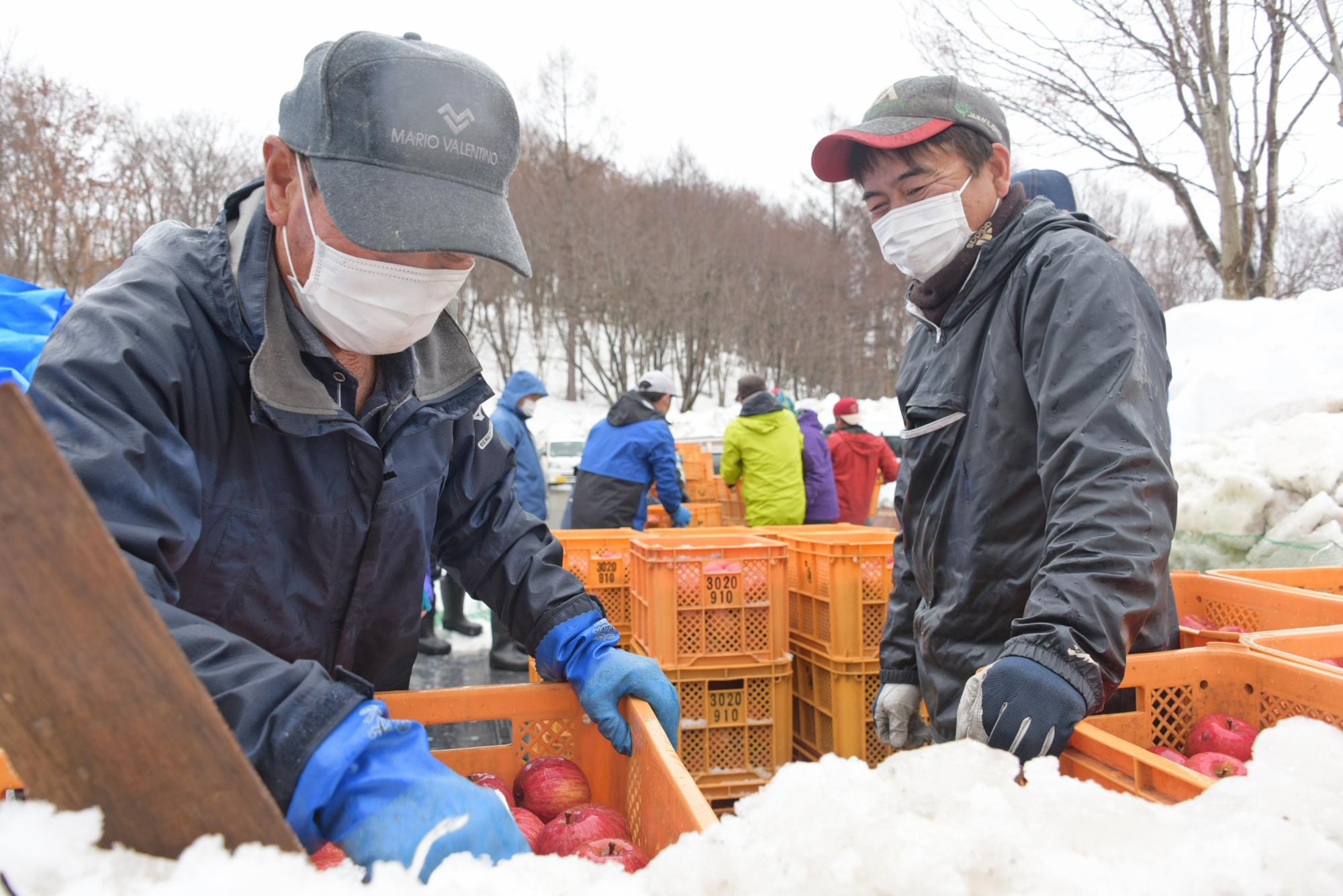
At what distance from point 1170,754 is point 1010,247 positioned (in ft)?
4.16

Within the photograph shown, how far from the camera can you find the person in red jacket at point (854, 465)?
29.4ft

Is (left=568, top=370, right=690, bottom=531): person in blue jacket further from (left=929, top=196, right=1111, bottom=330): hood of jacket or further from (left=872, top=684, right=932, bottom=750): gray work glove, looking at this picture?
(left=929, top=196, right=1111, bottom=330): hood of jacket

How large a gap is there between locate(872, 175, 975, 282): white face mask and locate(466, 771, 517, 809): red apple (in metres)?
1.78

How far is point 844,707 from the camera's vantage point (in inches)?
175

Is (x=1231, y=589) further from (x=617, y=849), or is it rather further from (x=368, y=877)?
(x=368, y=877)

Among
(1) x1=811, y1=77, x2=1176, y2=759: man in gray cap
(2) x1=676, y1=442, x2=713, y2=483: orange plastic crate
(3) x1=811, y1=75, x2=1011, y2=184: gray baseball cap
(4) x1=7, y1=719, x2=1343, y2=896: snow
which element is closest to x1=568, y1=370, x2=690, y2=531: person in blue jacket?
(1) x1=811, y1=77, x2=1176, y2=759: man in gray cap

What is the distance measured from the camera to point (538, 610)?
2.11 meters

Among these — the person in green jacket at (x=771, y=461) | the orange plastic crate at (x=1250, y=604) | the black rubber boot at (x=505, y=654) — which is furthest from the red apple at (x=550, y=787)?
the person in green jacket at (x=771, y=461)

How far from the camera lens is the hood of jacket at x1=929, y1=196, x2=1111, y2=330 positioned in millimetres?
2207

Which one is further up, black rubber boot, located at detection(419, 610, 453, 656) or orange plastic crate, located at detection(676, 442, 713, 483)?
orange plastic crate, located at detection(676, 442, 713, 483)

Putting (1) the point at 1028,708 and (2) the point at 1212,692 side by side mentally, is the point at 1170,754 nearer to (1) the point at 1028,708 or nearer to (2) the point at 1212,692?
(2) the point at 1212,692

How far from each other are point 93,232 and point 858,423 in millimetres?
23094

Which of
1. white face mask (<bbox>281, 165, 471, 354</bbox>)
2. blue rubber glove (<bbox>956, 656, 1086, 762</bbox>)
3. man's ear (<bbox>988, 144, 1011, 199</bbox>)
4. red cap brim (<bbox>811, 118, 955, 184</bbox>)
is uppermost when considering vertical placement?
red cap brim (<bbox>811, 118, 955, 184</bbox>)

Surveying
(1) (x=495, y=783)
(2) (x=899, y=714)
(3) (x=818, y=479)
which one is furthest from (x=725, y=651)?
(3) (x=818, y=479)
